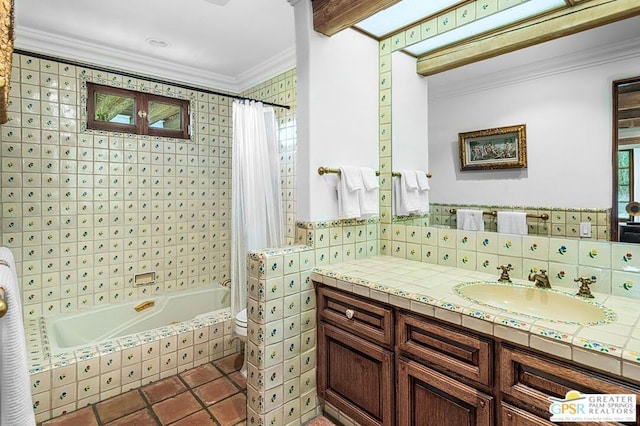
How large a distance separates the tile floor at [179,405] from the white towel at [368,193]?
124 cm

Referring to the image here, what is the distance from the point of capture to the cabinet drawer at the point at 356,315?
4.73 feet

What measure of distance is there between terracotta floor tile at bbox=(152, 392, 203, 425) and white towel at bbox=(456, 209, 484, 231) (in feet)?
6.30

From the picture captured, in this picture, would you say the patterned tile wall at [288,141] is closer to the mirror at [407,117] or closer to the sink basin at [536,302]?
the mirror at [407,117]

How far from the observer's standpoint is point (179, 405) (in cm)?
200

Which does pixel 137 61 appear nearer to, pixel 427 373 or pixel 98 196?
pixel 98 196

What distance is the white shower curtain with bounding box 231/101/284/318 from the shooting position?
2271 millimetres

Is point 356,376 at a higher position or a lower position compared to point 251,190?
lower

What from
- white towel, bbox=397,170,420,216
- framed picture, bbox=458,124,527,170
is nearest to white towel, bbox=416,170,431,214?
white towel, bbox=397,170,420,216

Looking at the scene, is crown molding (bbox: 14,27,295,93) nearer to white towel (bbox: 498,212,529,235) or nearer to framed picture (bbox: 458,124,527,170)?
framed picture (bbox: 458,124,527,170)

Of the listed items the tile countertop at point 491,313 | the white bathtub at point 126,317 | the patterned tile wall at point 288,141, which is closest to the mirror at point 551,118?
the tile countertop at point 491,313

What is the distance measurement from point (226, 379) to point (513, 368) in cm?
190

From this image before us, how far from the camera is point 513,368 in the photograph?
1062 millimetres

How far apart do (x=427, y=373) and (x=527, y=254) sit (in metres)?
0.78

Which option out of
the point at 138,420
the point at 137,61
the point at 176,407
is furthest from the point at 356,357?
the point at 137,61
